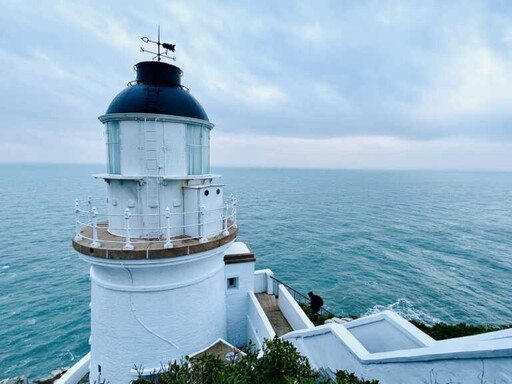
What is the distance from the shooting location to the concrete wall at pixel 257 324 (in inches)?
364

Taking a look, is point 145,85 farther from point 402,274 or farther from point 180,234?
point 402,274

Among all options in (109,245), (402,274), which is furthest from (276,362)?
(402,274)

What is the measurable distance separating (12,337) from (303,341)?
855 inches

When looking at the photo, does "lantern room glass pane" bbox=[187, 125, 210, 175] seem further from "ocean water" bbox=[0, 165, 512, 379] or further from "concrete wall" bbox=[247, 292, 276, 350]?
"ocean water" bbox=[0, 165, 512, 379]

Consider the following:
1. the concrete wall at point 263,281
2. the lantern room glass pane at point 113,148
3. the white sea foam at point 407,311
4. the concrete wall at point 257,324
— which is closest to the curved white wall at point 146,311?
the concrete wall at point 257,324

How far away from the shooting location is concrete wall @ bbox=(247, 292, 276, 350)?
9.24 m

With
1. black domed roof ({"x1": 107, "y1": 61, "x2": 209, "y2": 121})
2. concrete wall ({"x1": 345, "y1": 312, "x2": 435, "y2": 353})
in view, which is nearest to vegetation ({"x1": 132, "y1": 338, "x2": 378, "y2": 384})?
concrete wall ({"x1": 345, "y1": 312, "x2": 435, "y2": 353})

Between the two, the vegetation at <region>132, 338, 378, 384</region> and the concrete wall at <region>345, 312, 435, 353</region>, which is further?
the concrete wall at <region>345, 312, 435, 353</region>

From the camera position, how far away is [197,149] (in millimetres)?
8789

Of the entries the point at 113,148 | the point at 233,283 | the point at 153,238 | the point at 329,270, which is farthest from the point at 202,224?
the point at 329,270

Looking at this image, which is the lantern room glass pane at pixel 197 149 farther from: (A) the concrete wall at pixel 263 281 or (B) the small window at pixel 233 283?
(A) the concrete wall at pixel 263 281

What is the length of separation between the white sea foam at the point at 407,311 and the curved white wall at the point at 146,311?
51.3ft

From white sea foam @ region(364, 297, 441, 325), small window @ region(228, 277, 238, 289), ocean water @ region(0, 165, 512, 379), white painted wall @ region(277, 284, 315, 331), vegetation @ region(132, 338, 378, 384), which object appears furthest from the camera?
white sea foam @ region(364, 297, 441, 325)

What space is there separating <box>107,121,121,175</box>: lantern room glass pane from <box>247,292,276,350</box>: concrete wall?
7445 mm
